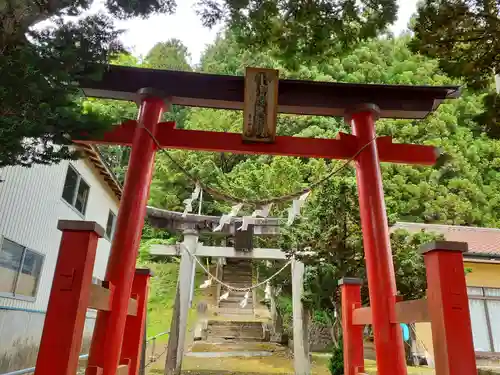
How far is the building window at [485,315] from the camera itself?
11.7 metres

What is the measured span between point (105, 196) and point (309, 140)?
8.81 metres

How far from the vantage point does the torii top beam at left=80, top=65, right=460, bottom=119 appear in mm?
5137

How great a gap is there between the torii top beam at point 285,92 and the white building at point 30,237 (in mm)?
3011

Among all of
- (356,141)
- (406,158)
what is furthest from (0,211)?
(406,158)

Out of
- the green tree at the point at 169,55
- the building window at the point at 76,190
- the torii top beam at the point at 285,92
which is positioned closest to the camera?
the torii top beam at the point at 285,92

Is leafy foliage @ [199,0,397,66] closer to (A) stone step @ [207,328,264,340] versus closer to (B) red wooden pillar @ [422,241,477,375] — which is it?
(B) red wooden pillar @ [422,241,477,375]

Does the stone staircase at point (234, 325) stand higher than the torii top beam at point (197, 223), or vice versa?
the torii top beam at point (197, 223)

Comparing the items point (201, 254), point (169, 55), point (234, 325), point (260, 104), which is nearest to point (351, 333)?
point (260, 104)

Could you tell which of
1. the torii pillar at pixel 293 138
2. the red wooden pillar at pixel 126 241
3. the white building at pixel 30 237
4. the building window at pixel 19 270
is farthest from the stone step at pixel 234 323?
the red wooden pillar at pixel 126 241

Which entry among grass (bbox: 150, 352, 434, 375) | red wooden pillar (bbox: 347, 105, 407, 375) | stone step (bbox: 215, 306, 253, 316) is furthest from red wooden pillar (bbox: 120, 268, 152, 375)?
stone step (bbox: 215, 306, 253, 316)

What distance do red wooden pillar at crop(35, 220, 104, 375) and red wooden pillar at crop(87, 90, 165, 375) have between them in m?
0.97

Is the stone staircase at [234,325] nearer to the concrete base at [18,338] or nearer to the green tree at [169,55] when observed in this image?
Answer: the concrete base at [18,338]

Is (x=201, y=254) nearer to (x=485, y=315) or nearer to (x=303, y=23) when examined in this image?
(x=303, y=23)

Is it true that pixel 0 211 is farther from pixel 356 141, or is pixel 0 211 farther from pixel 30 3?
pixel 356 141
